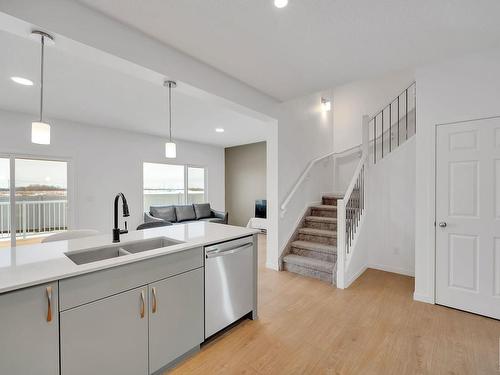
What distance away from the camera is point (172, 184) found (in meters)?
6.86

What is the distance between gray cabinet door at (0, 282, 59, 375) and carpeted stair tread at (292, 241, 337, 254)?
3.19m

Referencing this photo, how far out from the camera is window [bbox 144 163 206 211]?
632cm

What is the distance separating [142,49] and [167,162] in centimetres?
474

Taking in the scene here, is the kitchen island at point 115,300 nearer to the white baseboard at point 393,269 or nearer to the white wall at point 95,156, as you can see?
the white baseboard at point 393,269

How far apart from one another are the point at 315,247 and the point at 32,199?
5435 mm

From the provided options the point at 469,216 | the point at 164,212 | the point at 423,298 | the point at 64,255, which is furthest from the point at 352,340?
the point at 164,212

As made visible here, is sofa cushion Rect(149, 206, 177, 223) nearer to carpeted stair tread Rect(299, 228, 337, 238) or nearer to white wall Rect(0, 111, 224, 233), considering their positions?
white wall Rect(0, 111, 224, 233)

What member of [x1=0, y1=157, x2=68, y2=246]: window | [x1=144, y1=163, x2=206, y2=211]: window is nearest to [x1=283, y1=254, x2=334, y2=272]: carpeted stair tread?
[x1=144, y1=163, x2=206, y2=211]: window

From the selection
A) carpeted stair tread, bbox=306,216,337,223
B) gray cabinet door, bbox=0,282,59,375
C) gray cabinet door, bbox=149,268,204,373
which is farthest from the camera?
carpeted stair tread, bbox=306,216,337,223

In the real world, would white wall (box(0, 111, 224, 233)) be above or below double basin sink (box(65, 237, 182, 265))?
above

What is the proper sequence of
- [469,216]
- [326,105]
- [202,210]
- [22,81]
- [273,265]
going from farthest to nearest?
[202,210] < [326,105] < [273,265] < [22,81] < [469,216]

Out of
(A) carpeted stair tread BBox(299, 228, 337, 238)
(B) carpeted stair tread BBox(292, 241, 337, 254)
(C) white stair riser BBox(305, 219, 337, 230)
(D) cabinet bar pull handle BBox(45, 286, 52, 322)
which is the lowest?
(B) carpeted stair tread BBox(292, 241, 337, 254)

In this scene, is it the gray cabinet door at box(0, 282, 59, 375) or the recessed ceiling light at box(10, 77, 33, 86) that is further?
the recessed ceiling light at box(10, 77, 33, 86)

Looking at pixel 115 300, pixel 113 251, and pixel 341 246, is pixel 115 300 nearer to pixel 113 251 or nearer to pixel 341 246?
pixel 113 251
